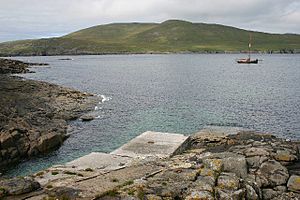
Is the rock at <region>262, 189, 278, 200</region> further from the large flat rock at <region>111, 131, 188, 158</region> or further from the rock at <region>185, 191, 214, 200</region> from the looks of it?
the large flat rock at <region>111, 131, 188, 158</region>

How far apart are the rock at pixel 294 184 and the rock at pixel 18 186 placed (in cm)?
1564

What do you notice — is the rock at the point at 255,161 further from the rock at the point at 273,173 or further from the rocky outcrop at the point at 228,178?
the rock at the point at 273,173

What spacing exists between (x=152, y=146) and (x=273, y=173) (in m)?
14.4

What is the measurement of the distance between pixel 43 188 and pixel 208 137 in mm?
19057

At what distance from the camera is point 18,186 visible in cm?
1992

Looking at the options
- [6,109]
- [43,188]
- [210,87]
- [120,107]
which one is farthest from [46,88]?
[43,188]

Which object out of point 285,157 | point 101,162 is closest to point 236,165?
point 285,157

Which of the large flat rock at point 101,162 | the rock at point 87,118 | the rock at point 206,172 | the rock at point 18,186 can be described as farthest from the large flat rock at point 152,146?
the rock at point 87,118

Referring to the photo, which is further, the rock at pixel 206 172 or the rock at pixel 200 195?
the rock at pixel 206 172

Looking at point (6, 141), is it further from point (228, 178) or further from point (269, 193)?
point (269, 193)

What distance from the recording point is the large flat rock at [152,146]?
32250mm

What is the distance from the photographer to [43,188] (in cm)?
2067

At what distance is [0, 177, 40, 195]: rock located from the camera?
1948cm

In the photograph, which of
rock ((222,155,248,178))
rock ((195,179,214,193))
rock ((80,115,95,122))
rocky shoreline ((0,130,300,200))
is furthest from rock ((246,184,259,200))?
rock ((80,115,95,122))
